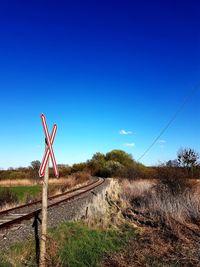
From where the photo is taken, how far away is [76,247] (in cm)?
944

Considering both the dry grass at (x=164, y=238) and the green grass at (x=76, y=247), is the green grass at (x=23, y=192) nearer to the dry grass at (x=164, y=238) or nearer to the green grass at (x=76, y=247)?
the dry grass at (x=164, y=238)

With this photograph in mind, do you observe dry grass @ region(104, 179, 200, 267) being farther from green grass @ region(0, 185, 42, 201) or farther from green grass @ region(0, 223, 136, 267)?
green grass @ region(0, 185, 42, 201)

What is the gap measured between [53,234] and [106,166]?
8318 centimetres

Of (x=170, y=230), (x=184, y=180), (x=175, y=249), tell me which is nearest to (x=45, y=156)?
(x=175, y=249)

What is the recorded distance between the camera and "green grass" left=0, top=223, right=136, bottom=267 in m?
8.40

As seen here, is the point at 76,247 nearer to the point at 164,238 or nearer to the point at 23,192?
the point at 164,238

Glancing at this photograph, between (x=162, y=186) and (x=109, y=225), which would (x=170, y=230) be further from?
(x=162, y=186)

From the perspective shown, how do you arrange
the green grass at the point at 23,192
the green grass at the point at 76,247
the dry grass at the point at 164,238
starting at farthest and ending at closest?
the green grass at the point at 23,192 → the green grass at the point at 76,247 → the dry grass at the point at 164,238

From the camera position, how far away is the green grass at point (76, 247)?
27.6 feet

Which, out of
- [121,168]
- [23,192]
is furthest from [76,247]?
[121,168]

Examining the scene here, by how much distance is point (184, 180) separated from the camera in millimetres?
19781

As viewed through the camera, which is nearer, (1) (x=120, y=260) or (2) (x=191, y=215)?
(1) (x=120, y=260)

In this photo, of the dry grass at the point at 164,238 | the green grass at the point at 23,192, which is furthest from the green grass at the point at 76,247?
the green grass at the point at 23,192

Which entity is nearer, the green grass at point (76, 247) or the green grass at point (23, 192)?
the green grass at point (76, 247)
